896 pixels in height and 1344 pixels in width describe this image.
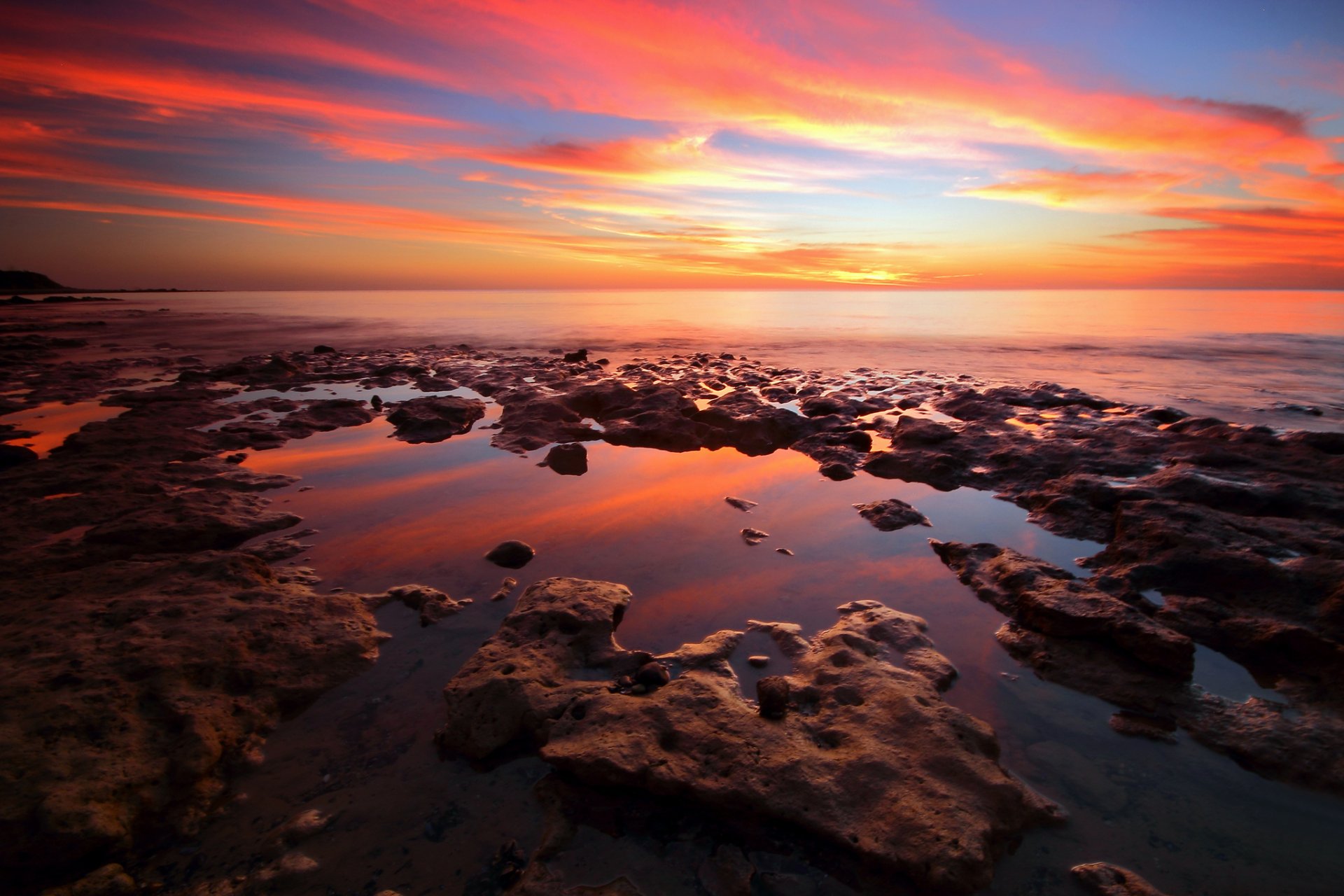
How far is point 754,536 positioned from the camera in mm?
5508

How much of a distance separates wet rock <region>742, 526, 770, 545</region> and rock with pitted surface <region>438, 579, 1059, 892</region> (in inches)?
62.5

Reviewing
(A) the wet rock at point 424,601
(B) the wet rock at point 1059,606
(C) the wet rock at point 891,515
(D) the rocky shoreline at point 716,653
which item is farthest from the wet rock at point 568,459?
(B) the wet rock at point 1059,606

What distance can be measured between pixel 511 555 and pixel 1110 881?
4.24 m

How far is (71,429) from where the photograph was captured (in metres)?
8.70

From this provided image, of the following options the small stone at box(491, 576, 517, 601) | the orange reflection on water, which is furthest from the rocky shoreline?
the orange reflection on water

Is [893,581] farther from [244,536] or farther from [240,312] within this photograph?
[240,312]

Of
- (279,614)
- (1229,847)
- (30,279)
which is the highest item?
(30,279)

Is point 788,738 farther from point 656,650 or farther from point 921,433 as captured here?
point 921,433

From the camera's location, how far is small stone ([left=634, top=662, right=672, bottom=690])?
10.9 feet

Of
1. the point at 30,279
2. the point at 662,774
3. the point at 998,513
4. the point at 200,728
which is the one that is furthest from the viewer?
the point at 30,279

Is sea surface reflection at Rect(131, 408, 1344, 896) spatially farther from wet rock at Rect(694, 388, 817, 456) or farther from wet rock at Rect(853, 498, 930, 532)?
wet rock at Rect(694, 388, 817, 456)

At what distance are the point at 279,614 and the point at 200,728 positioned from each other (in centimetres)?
103

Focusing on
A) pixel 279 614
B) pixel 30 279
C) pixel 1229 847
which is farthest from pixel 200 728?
pixel 30 279

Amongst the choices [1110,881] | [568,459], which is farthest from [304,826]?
[568,459]
